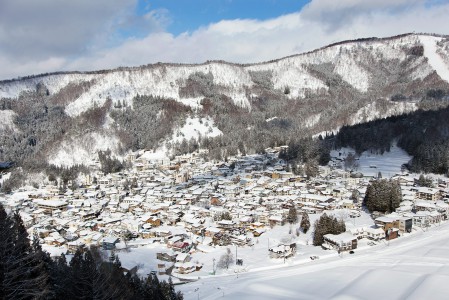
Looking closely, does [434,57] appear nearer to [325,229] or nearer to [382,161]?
[382,161]

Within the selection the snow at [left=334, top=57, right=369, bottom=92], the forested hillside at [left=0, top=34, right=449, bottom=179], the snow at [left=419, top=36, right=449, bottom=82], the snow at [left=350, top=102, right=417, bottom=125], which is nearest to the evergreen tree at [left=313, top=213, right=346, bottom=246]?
the forested hillside at [left=0, top=34, right=449, bottom=179]

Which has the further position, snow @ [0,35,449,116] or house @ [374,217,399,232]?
snow @ [0,35,449,116]

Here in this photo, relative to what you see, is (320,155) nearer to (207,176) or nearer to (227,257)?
(207,176)

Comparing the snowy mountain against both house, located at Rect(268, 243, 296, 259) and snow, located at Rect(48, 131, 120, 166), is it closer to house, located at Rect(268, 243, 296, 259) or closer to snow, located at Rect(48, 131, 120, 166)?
snow, located at Rect(48, 131, 120, 166)

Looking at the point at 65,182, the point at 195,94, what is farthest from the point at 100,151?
the point at 195,94

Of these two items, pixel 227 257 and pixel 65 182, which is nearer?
pixel 227 257

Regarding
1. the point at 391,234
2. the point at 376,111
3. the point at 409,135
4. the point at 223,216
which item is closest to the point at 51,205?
the point at 223,216

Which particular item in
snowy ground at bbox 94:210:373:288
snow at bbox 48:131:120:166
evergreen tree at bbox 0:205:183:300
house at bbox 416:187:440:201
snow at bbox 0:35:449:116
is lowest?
snowy ground at bbox 94:210:373:288
